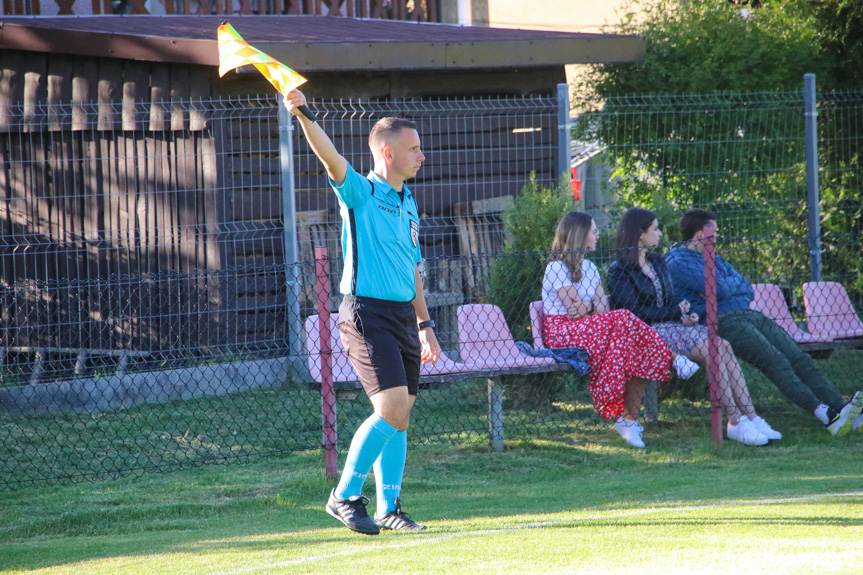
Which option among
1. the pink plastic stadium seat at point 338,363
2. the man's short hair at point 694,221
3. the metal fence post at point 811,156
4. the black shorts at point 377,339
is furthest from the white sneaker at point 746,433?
the black shorts at point 377,339

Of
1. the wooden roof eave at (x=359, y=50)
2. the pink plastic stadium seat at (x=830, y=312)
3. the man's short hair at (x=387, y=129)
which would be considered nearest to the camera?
the man's short hair at (x=387, y=129)

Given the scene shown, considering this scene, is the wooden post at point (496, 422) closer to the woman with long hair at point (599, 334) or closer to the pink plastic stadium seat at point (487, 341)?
the pink plastic stadium seat at point (487, 341)

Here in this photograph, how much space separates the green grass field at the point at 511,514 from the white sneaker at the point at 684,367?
20.1 inches

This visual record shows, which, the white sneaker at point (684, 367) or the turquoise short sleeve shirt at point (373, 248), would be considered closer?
the turquoise short sleeve shirt at point (373, 248)

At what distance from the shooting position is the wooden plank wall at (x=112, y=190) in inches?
360

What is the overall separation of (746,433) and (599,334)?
1198 mm

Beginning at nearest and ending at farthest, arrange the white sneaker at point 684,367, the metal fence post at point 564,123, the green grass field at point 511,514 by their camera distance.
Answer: the green grass field at point 511,514, the white sneaker at point 684,367, the metal fence post at point 564,123

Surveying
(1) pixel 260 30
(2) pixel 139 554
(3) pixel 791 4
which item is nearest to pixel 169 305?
(1) pixel 260 30

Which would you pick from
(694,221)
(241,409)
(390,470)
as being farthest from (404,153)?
(241,409)

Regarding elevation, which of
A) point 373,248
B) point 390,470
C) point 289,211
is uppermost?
point 289,211

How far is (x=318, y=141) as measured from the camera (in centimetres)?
404

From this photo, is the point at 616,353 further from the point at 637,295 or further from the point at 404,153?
the point at 404,153

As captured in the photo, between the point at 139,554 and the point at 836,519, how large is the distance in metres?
3.13

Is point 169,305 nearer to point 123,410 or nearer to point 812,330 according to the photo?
point 123,410
